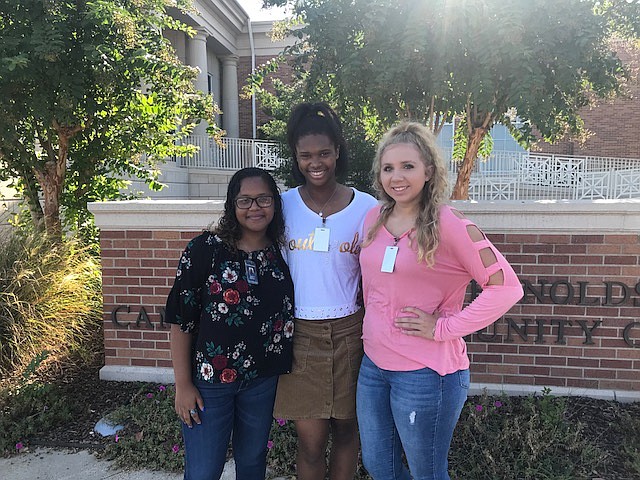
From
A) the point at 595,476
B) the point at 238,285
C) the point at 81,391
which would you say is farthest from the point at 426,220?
the point at 81,391

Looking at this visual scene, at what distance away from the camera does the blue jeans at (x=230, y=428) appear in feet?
6.49

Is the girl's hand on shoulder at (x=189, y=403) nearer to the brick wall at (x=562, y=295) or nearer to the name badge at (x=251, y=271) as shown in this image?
the name badge at (x=251, y=271)

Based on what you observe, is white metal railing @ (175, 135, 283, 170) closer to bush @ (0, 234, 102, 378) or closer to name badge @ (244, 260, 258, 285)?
bush @ (0, 234, 102, 378)

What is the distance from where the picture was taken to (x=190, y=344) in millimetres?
1971

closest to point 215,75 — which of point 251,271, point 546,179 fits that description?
point 546,179

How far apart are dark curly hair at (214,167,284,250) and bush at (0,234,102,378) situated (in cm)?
291

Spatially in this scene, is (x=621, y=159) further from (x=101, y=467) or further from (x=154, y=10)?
(x=101, y=467)

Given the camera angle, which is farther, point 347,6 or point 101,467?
point 347,6

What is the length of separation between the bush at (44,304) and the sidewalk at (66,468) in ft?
3.93

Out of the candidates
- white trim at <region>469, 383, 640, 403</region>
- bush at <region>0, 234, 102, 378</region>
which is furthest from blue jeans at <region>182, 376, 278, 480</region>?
bush at <region>0, 234, 102, 378</region>

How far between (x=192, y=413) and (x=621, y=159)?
774 inches

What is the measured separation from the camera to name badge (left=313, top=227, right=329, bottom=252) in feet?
6.61

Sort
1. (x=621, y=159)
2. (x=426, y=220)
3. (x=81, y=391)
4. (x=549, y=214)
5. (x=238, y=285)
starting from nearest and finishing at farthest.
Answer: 1. (x=426, y=220)
2. (x=238, y=285)
3. (x=549, y=214)
4. (x=81, y=391)
5. (x=621, y=159)

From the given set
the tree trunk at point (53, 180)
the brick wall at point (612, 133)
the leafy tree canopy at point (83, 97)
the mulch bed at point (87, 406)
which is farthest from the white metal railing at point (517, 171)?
the mulch bed at point (87, 406)
